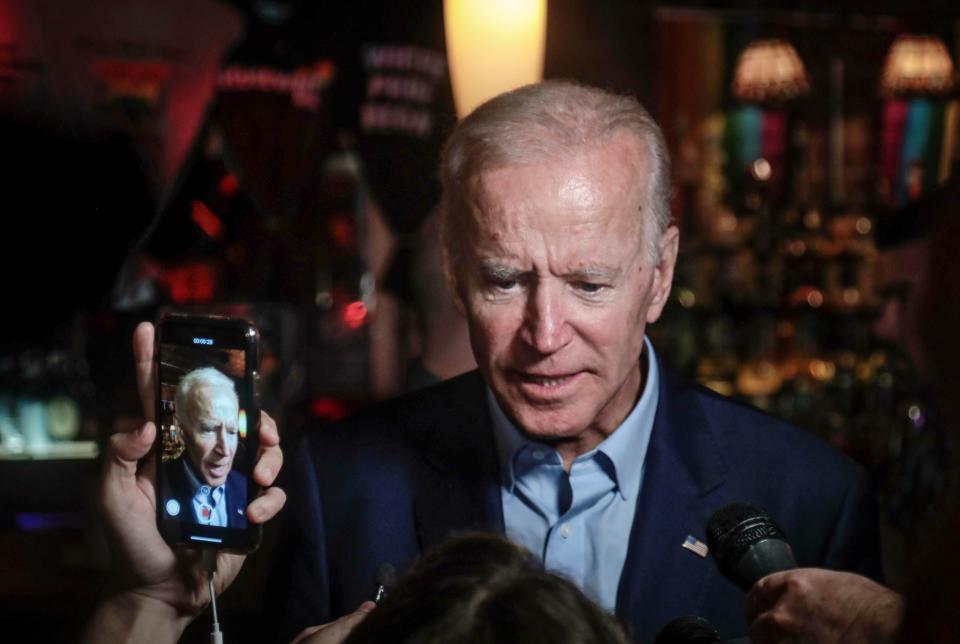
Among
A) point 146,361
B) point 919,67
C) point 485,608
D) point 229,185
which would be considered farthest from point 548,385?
point 919,67

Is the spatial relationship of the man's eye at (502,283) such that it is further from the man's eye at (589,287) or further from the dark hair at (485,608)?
the dark hair at (485,608)

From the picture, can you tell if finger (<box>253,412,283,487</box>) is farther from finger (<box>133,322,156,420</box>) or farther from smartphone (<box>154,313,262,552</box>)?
finger (<box>133,322,156,420</box>)

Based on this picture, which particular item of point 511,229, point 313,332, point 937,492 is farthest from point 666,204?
point 313,332

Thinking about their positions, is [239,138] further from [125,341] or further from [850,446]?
[850,446]

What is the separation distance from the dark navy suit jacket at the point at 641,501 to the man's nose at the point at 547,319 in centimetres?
28

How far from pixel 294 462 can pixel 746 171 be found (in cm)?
346

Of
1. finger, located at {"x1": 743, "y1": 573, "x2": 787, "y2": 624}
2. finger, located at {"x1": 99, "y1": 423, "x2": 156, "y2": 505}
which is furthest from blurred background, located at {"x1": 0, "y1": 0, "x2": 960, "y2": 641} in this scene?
finger, located at {"x1": 743, "y1": 573, "x2": 787, "y2": 624}

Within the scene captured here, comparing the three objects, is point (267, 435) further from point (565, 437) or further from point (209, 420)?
point (565, 437)

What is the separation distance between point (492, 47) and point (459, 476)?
2.82 feet

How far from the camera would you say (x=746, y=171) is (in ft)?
16.1

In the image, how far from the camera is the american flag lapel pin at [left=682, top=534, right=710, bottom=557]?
5.31ft

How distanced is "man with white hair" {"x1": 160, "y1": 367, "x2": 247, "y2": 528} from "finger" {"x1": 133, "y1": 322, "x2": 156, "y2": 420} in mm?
53

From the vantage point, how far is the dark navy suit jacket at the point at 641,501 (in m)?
1.62

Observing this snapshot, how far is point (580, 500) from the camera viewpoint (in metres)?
1.66
